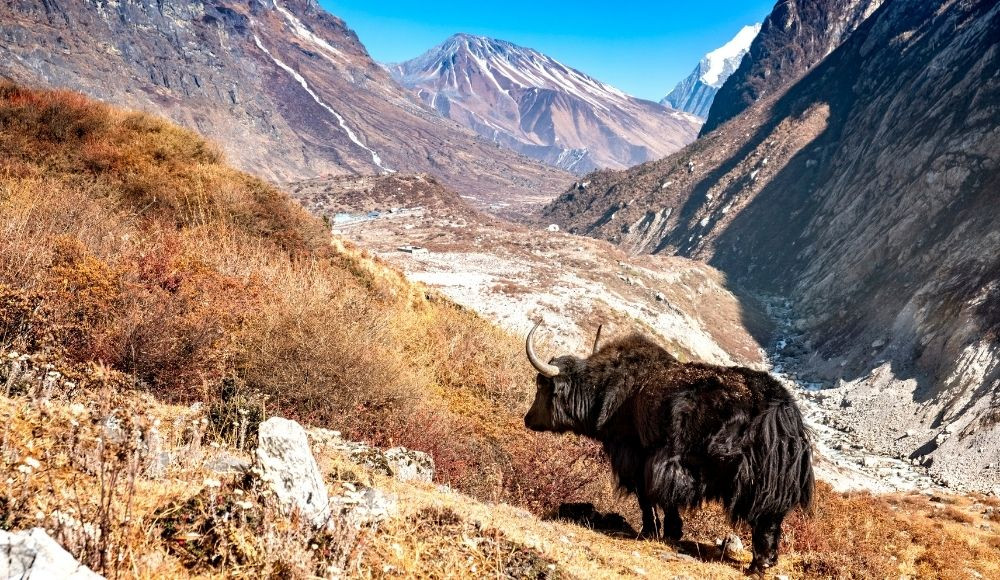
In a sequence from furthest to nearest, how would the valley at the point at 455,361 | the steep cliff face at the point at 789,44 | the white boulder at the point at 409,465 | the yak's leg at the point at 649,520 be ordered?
the steep cliff face at the point at 789,44, the yak's leg at the point at 649,520, the white boulder at the point at 409,465, the valley at the point at 455,361

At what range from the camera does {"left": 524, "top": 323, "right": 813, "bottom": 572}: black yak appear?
412cm

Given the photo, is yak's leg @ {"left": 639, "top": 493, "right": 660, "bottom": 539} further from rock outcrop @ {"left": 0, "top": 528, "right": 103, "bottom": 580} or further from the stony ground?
the stony ground

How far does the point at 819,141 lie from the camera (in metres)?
45.7

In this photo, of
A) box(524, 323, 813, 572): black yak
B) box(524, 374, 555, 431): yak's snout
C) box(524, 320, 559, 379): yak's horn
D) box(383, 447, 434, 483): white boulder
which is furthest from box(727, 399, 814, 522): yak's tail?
box(383, 447, 434, 483): white boulder

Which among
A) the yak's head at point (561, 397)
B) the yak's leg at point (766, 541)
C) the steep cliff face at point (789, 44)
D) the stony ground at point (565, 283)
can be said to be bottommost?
the yak's leg at point (766, 541)

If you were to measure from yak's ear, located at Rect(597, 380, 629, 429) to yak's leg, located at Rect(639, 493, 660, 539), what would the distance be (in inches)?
31.1

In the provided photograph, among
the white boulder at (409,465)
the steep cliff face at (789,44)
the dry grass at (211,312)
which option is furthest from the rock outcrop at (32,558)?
the steep cliff face at (789,44)

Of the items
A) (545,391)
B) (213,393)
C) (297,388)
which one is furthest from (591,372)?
(213,393)

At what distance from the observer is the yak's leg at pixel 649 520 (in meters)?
4.68

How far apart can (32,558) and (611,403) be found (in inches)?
178

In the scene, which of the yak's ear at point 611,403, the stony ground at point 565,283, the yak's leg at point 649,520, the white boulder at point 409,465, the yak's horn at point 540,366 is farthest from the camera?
the stony ground at point 565,283

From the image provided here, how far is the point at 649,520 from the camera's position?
4.75m

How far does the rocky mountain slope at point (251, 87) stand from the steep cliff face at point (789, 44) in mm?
42629

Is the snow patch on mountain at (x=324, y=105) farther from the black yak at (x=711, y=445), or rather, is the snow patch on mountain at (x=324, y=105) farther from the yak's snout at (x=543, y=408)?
the black yak at (x=711, y=445)
